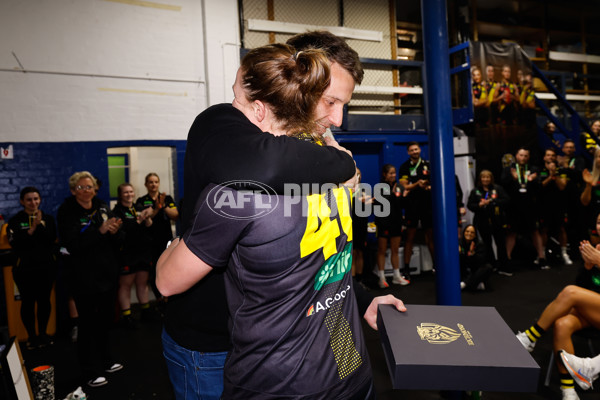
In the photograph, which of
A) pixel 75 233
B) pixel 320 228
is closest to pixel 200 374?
pixel 320 228

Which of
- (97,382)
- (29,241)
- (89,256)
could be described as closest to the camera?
(97,382)

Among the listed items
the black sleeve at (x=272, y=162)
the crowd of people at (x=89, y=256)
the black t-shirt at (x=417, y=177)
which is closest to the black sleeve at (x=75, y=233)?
the crowd of people at (x=89, y=256)

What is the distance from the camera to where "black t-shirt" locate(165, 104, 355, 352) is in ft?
2.72

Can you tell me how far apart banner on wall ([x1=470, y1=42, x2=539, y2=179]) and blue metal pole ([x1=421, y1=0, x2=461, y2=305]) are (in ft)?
18.1

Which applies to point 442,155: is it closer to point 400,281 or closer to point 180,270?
point 180,270

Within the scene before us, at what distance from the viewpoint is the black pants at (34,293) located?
4402mm

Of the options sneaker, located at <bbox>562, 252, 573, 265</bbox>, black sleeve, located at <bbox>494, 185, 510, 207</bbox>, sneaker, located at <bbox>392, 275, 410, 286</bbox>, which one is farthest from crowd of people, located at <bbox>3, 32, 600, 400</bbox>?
sneaker, located at <bbox>562, 252, 573, 265</bbox>

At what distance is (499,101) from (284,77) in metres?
8.02

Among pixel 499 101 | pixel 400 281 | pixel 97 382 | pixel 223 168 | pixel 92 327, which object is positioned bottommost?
pixel 97 382

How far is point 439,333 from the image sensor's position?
1222 millimetres

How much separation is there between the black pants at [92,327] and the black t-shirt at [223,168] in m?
2.88

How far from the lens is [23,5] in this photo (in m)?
5.48

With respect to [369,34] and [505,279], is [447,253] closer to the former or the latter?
[505,279]

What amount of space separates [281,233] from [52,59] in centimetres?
631
